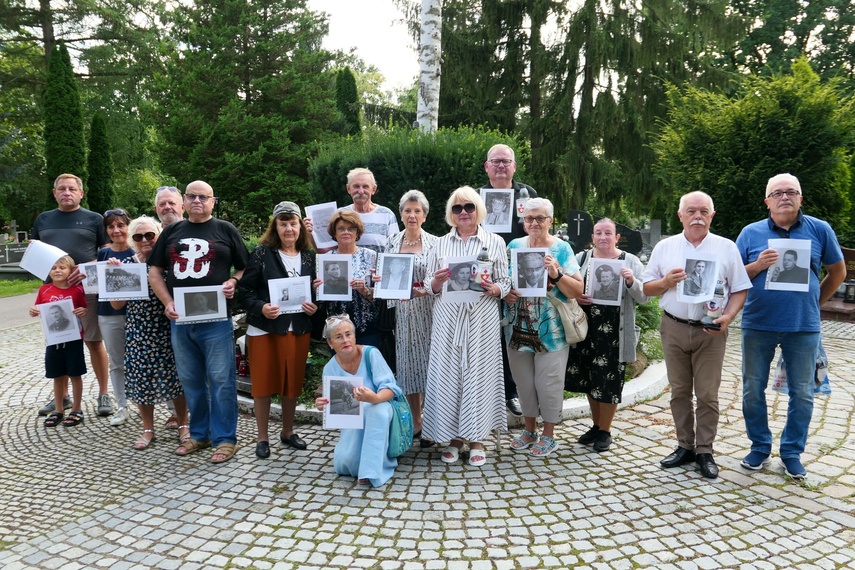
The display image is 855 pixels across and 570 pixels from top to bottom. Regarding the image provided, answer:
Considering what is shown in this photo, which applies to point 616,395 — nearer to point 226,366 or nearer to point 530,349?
point 530,349

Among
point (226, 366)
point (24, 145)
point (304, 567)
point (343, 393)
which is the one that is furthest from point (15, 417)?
point (24, 145)

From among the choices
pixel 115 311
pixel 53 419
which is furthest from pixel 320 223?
pixel 53 419

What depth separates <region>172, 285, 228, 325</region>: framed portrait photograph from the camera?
4492 mm

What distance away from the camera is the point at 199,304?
4535 mm

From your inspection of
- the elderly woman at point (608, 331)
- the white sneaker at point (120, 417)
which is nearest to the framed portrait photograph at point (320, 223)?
the elderly woman at point (608, 331)

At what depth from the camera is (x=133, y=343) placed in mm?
4977

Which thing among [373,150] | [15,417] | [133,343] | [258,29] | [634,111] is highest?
[258,29]

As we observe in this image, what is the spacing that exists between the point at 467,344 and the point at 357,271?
1.10 meters

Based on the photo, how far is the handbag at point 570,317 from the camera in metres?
4.43

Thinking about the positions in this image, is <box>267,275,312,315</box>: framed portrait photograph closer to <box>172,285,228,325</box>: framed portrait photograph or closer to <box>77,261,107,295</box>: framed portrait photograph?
<box>172,285,228,325</box>: framed portrait photograph

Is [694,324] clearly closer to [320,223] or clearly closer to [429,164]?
[320,223]

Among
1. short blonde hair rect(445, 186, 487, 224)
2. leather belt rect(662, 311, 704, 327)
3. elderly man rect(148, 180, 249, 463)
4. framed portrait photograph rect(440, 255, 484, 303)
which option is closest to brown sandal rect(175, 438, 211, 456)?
elderly man rect(148, 180, 249, 463)

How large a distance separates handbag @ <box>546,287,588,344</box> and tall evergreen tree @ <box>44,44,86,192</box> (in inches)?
854

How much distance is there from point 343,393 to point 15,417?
435 centimetres
